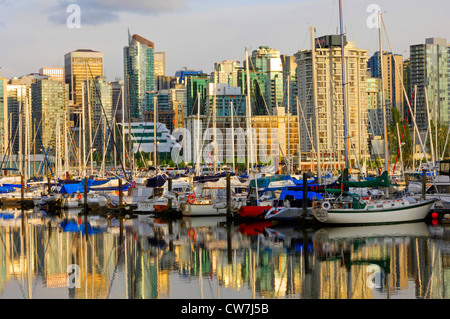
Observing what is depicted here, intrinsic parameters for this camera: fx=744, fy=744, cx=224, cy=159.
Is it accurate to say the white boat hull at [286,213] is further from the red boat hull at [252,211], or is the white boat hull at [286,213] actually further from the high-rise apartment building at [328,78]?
the high-rise apartment building at [328,78]

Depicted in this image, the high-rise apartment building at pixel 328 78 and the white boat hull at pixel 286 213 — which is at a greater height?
the high-rise apartment building at pixel 328 78

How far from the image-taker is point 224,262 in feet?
109

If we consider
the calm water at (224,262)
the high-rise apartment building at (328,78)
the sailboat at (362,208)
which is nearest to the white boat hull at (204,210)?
the calm water at (224,262)

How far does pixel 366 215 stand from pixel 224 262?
1434cm

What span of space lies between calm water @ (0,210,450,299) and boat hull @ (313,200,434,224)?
63 centimetres

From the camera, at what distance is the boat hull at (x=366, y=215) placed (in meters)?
44.3

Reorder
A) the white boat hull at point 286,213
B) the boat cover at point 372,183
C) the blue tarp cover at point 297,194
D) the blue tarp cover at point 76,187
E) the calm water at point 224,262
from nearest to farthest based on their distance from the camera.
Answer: the calm water at point 224,262 < the boat cover at point 372,183 < the white boat hull at point 286,213 < the blue tarp cover at point 297,194 < the blue tarp cover at point 76,187

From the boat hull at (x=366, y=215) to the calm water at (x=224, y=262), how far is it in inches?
24.7

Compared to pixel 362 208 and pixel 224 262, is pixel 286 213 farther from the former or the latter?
pixel 224 262

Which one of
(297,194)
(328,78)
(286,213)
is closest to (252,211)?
(286,213)

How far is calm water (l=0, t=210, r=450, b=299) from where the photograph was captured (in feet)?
87.4

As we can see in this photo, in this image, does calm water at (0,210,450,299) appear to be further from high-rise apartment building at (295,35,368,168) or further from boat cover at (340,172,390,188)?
high-rise apartment building at (295,35,368,168)

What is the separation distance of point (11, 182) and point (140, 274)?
58064 millimetres

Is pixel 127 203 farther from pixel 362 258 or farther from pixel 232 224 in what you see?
pixel 362 258
